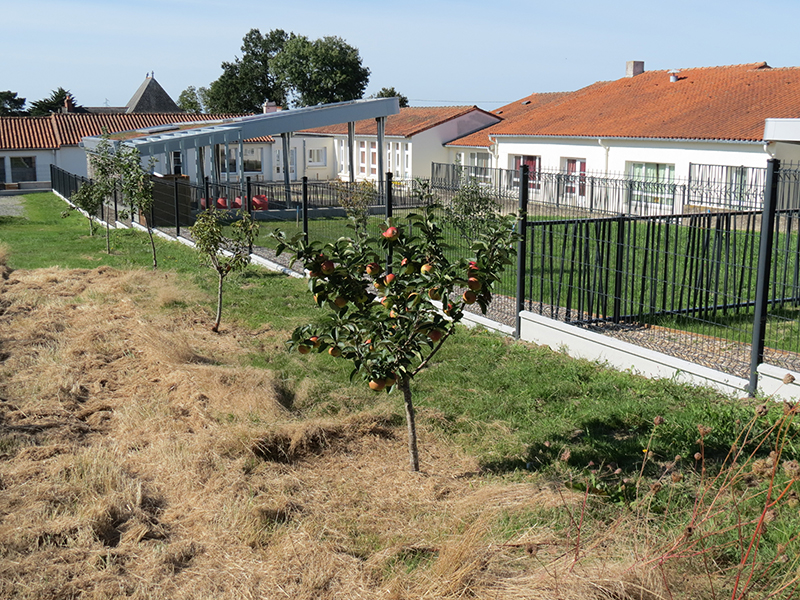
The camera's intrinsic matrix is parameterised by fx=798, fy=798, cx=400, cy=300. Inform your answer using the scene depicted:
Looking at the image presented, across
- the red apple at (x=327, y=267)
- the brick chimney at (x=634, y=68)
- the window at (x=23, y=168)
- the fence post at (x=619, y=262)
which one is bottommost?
the fence post at (x=619, y=262)

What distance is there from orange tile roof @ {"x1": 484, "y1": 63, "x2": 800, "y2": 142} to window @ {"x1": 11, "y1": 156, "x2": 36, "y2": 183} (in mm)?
24298

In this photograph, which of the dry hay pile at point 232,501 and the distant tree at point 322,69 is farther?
the distant tree at point 322,69

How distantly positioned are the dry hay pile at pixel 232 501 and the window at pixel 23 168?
37518 millimetres

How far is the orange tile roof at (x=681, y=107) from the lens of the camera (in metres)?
25.5

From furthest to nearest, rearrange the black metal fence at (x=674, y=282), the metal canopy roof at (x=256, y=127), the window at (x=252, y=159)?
the window at (x=252, y=159) < the metal canopy roof at (x=256, y=127) < the black metal fence at (x=674, y=282)

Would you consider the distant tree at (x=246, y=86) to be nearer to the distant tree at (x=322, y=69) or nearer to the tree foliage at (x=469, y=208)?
the distant tree at (x=322, y=69)

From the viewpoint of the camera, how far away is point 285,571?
4.33 metres

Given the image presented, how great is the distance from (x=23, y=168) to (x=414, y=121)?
20.6 m

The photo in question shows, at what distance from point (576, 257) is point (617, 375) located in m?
2.22

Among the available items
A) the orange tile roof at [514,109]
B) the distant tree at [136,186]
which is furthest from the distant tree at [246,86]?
the distant tree at [136,186]

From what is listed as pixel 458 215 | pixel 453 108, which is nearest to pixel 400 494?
pixel 458 215

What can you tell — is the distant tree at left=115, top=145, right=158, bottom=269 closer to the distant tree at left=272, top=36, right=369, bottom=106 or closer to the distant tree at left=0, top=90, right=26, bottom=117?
the distant tree at left=272, top=36, right=369, bottom=106

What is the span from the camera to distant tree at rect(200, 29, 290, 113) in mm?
71312

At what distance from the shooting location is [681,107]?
95.9 feet
